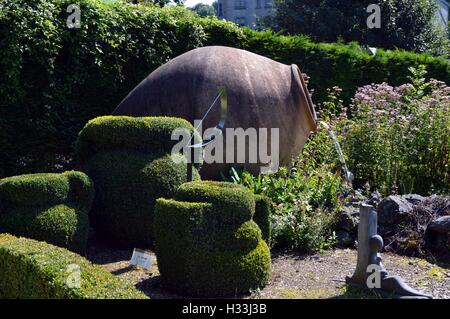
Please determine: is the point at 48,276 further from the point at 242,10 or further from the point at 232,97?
the point at 242,10

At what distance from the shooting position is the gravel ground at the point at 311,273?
4.91 meters

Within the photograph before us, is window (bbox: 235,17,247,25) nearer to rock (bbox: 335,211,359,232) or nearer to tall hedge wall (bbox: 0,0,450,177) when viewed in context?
tall hedge wall (bbox: 0,0,450,177)

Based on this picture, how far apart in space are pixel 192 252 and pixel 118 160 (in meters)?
1.68

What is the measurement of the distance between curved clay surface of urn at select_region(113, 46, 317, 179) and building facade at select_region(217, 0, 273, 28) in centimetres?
4320

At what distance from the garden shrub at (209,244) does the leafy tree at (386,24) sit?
1557 centimetres

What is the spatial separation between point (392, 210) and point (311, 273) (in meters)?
1.60

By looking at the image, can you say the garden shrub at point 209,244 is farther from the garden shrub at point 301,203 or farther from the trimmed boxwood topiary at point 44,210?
the garden shrub at point 301,203

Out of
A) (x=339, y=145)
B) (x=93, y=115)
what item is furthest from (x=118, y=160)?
(x=339, y=145)

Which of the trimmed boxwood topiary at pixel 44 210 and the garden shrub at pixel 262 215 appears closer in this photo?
the trimmed boxwood topiary at pixel 44 210

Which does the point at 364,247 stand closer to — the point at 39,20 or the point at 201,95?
the point at 201,95

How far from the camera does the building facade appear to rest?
163ft

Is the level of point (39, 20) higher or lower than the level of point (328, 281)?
higher

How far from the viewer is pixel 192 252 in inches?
183

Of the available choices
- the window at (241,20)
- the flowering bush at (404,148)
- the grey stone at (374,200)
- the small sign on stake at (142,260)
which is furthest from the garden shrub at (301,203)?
the window at (241,20)
